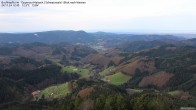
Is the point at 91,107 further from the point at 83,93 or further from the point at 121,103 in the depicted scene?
the point at 83,93

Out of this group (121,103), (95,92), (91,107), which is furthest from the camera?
(95,92)

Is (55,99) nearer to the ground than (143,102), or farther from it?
nearer to the ground

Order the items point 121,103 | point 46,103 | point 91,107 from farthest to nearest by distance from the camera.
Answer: point 46,103
point 91,107
point 121,103

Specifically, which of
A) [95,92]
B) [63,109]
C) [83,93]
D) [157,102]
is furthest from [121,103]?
[83,93]

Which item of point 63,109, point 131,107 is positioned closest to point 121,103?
point 131,107

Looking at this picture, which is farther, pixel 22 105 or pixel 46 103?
pixel 46 103

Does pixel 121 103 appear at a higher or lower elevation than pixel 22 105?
higher

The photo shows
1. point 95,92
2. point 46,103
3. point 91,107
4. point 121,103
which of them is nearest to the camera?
point 121,103

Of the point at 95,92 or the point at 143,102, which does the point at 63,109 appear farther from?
the point at 95,92

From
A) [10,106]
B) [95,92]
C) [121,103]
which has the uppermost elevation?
[121,103]
